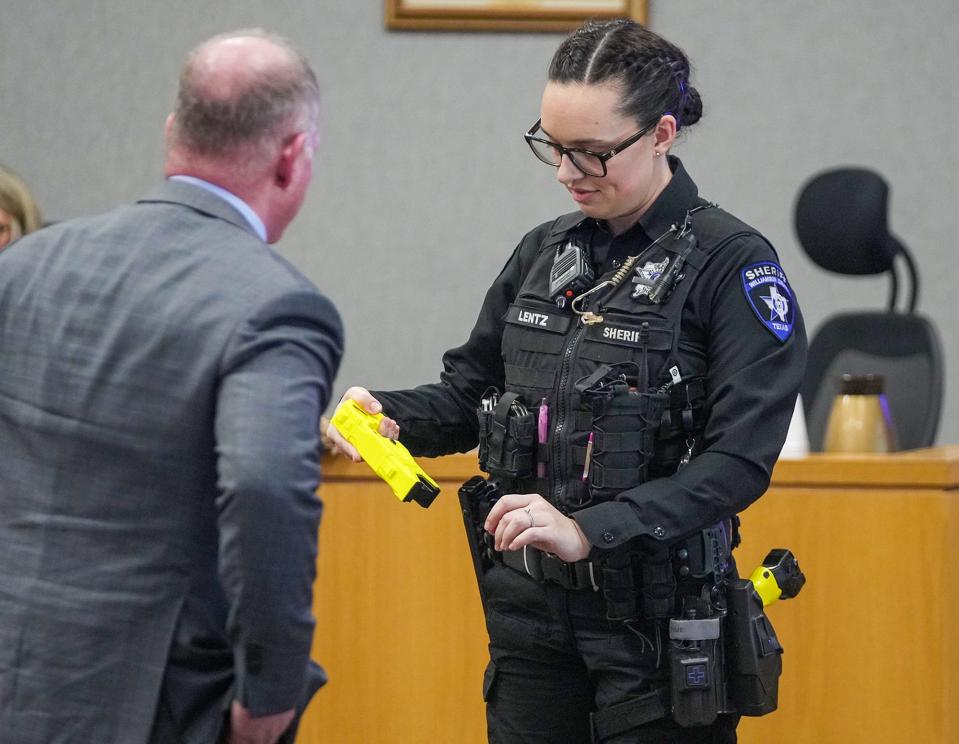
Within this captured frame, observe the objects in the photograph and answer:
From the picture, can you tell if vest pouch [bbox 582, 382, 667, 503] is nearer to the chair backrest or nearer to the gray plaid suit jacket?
the gray plaid suit jacket

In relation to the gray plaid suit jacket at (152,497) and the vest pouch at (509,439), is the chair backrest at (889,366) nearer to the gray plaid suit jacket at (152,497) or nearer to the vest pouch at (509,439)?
the vest pouch at (509,439)

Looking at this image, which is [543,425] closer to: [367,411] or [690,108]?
[367,411]

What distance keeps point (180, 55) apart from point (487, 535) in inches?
105

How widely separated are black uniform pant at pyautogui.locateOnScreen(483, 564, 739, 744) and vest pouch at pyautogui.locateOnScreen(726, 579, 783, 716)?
4 centimetres

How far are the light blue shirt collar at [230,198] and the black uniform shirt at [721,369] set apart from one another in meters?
0.51

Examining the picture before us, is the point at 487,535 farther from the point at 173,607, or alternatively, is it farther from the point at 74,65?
the point at 74,65

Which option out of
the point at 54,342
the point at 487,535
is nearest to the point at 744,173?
the point at 487,535

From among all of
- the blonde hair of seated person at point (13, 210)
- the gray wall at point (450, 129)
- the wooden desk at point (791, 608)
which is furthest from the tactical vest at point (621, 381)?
the gray wall at point (450, 129)

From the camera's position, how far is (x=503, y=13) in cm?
376

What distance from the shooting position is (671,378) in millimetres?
1515

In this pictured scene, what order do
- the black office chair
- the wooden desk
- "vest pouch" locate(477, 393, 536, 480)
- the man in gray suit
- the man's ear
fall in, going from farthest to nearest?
1. the black office chair
2. the wooden desk
3. "vest pouch" locate(477, 393, 536, 480)
4. the man's ear
5. the man in gray suit

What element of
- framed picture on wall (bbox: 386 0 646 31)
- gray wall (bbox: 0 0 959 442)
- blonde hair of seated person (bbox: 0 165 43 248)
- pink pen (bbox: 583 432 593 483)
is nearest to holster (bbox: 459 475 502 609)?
pink pen (bbox: 583 432 593 483)

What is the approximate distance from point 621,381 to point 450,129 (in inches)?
96.3

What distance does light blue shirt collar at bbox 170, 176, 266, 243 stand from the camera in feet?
3.99
